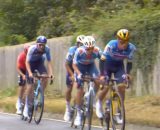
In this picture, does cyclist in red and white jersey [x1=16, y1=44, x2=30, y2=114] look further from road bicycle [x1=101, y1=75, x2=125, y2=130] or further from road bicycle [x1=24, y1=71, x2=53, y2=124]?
road bicycle [x1=101, y1=75, x2=125, y2=130]

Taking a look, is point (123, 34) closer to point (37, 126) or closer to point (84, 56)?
point (84, 56)

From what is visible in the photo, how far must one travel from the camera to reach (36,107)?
1362 cm

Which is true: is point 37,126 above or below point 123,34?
below

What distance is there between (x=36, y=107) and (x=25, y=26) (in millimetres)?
14423

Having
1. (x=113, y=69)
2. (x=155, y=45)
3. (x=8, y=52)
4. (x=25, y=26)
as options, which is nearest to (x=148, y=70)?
(x=155, y=45)

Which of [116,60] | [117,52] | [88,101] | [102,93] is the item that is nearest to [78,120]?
[88,101]

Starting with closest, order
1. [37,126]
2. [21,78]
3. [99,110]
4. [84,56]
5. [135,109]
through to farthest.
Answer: [99,110]
[84,56]
[37,126]
[135,109]
[21,78]

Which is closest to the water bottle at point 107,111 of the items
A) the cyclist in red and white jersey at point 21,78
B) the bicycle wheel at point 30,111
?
the bicycle wheel at point 30,111

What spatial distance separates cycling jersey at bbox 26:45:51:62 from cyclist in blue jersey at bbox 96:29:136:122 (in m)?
2.55

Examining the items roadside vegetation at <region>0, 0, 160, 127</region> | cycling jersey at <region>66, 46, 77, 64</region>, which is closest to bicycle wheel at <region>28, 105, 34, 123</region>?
cycling jersey at <region>66, 46, 77, 64</region>

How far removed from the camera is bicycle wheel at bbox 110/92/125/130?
10.5 m

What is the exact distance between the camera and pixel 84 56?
460 inches

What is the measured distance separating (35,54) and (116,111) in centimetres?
357

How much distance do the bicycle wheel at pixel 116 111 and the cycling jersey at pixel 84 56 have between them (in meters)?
1.24
